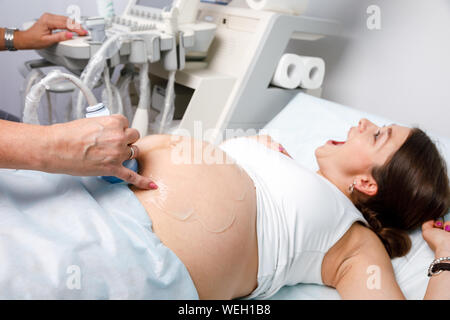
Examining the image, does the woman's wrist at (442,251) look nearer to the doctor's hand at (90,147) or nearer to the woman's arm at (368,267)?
the woman's arm at (368,267)

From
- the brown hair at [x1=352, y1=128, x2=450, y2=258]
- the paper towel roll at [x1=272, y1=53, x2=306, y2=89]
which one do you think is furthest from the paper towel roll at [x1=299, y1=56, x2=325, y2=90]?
the brown hair at [x1=352, y1=128, x2=450, y2=258]

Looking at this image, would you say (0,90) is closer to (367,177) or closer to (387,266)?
(367,177)

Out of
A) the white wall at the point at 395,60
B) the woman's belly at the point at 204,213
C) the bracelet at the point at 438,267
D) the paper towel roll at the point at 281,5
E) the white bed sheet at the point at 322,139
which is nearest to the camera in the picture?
the woman's belly at the point at 204,213

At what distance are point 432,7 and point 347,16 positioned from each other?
16.1 inches

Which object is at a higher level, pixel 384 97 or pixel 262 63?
pixel 262 63

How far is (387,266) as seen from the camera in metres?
0.99

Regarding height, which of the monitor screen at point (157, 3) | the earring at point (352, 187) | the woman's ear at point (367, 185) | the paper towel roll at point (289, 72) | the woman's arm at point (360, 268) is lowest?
the woman's arm at point (360, 268)

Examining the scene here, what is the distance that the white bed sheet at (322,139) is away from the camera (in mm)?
1059

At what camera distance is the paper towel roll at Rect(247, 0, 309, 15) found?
1.69 m

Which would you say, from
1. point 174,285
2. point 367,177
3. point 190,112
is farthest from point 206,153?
point 190,112

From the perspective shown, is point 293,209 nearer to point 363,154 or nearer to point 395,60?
point 363,154

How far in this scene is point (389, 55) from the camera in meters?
1.72

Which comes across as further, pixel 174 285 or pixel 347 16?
pixel 347 16

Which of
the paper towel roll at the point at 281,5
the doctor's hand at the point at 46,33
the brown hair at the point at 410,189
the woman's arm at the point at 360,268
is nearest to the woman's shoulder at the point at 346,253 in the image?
the woman's arm at the point at 360,268
